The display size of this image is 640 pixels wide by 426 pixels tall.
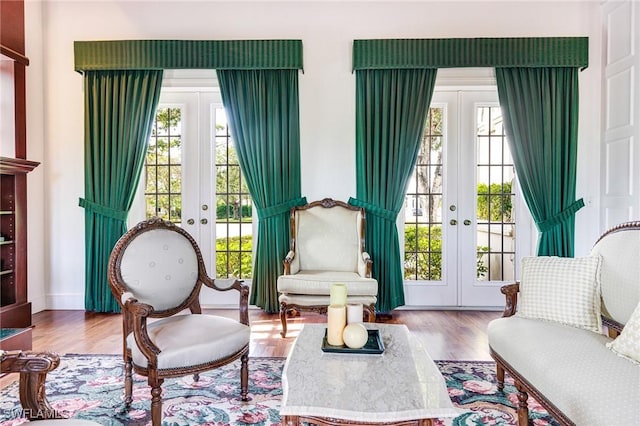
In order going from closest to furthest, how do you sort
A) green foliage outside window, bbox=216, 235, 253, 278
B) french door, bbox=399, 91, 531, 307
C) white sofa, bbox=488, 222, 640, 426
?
1. white sofa, bbox=488, 222, 640, 426
2. french door, bbox=399, 91, 531, 307
3. green foliage outside window, bbox=216, 235, 253, 278

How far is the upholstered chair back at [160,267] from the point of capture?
217 centimetres

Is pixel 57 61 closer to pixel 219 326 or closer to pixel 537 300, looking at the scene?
pixel 219 326

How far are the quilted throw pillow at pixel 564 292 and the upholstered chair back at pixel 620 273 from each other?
45 millimetres

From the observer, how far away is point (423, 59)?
383cm

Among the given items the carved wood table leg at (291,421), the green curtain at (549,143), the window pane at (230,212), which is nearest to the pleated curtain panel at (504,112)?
the green curtain at (549,143)

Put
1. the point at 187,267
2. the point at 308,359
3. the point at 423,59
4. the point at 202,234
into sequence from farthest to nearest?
the point at 202,234 → the point at 423,59 → the point at 187,267 → the point at 308,359

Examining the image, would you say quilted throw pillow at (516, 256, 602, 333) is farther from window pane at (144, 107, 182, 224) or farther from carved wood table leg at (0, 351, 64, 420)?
window pane at (144, 107, 182, 224)

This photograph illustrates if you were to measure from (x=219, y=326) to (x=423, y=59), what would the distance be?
3172 millimetres

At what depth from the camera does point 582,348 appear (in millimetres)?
1747

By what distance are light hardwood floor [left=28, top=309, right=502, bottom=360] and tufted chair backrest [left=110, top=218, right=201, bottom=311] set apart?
915 millimetres

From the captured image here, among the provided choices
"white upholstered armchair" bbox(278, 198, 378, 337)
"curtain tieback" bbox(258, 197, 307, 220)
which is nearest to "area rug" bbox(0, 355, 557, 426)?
"white upholstered armchair" bbox(278, 198, 378, 337)

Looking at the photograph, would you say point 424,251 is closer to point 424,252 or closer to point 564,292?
point 424,252

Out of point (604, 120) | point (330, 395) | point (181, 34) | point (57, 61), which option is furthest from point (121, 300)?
point (604, 120)

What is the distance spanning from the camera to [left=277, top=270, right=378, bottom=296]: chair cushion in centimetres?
311
